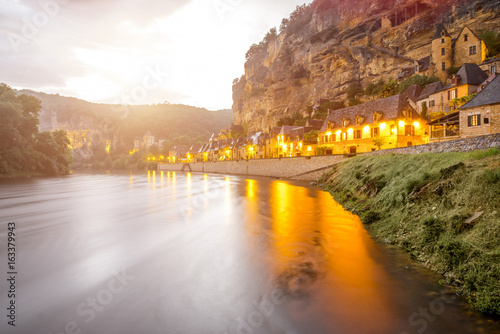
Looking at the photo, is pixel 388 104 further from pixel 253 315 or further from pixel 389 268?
pixel 253 315

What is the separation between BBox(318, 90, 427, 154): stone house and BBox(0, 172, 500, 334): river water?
3200 centimetres

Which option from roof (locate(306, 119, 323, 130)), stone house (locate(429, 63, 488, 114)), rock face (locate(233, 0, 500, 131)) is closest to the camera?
stone house (locate(429, 63, 488, 114))

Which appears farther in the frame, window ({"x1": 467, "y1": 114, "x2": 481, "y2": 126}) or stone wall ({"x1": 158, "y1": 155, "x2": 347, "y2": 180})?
stone wall ({"x1": 158, "y1": 155, "x2": 347, "y2": 180})

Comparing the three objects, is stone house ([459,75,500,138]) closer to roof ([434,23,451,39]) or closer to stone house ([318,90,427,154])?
stone house ([318,90,427,154])

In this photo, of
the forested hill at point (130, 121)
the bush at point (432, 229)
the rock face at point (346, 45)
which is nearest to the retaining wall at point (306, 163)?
the bush at point (432, 229)

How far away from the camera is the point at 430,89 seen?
4334 centimetres

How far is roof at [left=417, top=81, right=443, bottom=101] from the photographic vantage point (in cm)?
4124

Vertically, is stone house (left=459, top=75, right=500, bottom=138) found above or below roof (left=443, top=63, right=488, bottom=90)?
below

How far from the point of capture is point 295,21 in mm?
90000

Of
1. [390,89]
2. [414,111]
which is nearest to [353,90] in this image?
[390,89]

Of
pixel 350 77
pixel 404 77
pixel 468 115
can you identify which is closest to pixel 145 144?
pixel 350 77

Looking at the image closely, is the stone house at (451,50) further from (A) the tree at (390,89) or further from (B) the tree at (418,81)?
(A) the tree at (390,89)

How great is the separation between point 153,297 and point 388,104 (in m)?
45.7

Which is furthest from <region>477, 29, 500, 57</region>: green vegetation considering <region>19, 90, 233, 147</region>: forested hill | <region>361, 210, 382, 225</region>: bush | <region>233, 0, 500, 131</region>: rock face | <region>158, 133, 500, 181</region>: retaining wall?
<region>19, 90, 233, 147</region>: forested hill
